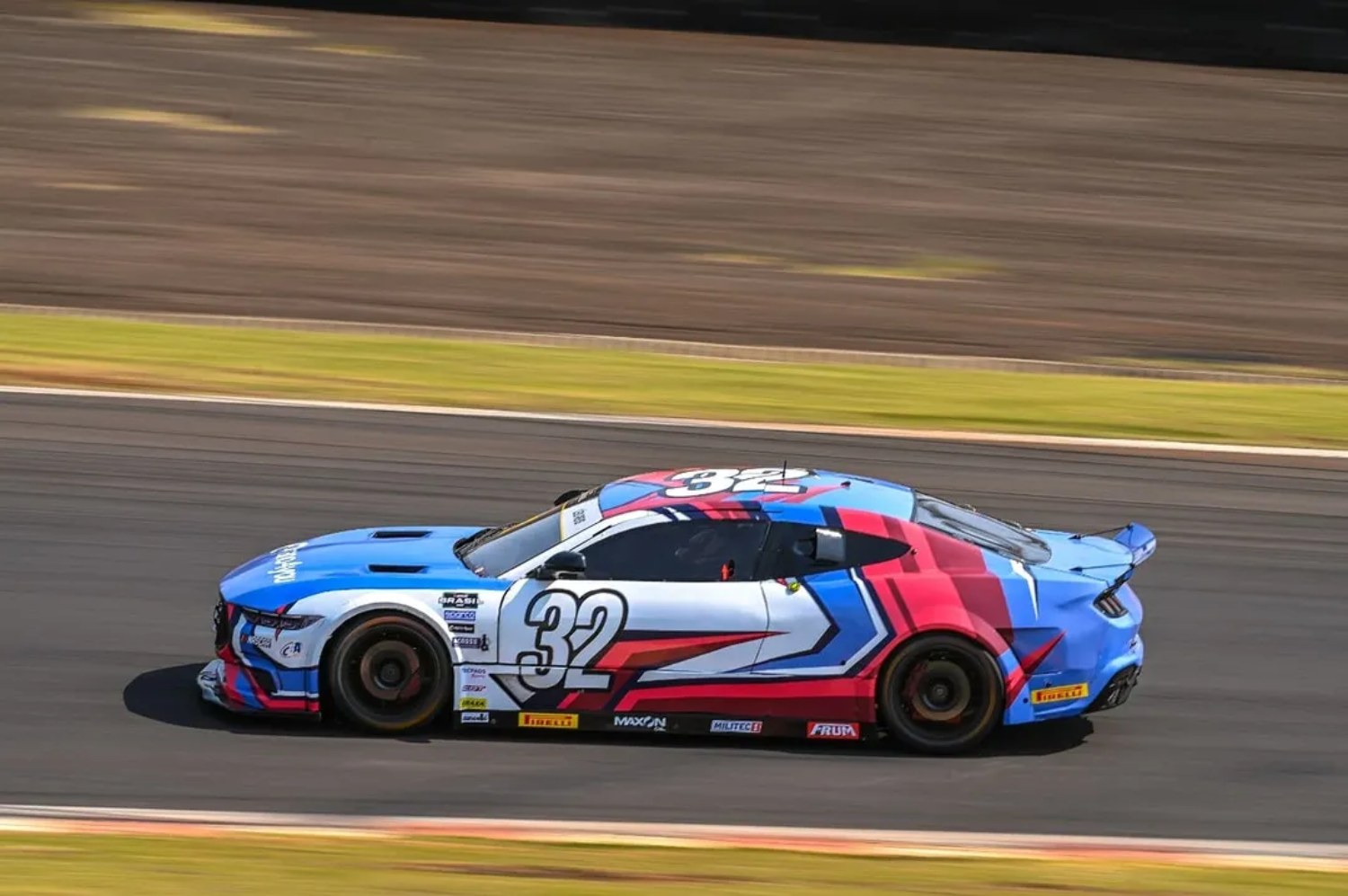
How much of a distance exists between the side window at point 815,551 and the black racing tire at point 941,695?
427 mm

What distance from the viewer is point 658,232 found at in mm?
21609

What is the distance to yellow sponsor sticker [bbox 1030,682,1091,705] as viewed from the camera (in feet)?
27.4

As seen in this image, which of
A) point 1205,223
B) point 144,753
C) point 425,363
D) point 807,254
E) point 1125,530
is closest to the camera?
point 144,753

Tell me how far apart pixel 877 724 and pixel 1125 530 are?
1.75 meters

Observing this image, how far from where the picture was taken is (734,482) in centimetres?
877

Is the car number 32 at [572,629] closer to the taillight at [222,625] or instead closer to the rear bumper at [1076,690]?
the taillight at [222,625]

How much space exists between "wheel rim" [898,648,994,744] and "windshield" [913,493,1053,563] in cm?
59

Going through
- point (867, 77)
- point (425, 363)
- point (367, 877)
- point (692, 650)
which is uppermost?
point (867, 77)

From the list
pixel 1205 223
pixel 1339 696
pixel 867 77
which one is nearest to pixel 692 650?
pixel 1339 696

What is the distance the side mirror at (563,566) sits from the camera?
8227 mm

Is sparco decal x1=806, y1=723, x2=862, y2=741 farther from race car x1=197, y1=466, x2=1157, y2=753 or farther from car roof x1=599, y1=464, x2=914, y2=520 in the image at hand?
car roof x1=599, y1=464, x2=914, y2=520

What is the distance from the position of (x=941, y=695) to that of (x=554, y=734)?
1.73 metres

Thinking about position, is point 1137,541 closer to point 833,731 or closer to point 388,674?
point 833,731

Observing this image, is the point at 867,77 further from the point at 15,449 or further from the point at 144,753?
the point at 144,753
